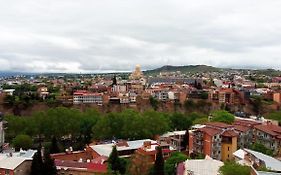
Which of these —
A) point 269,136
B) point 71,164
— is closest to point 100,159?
point 71,164

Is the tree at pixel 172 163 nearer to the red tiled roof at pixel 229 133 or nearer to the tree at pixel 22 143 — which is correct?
the red tiled roof at pixel 229 133

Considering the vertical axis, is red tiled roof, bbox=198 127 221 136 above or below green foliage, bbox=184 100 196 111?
above

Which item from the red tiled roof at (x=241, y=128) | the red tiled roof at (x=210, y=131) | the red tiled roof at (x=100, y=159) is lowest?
the red tiled roof at (x=100, y=159)

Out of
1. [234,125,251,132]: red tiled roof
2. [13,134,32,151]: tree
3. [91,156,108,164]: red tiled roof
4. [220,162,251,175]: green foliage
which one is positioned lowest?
[13,134,32,151]: tree

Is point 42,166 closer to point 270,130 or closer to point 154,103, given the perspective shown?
point 270,130

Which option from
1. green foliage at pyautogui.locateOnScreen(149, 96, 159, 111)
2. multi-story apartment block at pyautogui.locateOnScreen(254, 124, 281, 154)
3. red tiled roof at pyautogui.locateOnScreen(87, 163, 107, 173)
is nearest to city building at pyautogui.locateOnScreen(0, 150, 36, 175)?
red tiled roof at pyautogui.locateOnScreen(87, 163, 107, 173)

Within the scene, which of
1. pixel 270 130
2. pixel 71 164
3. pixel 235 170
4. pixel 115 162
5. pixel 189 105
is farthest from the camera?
pixel 189 105

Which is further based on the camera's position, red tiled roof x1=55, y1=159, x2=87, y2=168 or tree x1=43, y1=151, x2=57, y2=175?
red tiled roof x1=55, y1=159, x2=87, y2=168

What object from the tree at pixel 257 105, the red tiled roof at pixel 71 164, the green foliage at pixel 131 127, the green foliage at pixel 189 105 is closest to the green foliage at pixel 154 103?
the green foliage at pixel 189 105

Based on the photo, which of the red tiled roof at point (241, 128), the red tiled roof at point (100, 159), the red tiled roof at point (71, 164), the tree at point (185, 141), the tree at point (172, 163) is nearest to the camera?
the red tiled roof at point (71, 164)

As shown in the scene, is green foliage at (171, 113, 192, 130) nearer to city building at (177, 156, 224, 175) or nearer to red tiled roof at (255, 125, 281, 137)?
red tiled roof at (255, 125, 281, 137)

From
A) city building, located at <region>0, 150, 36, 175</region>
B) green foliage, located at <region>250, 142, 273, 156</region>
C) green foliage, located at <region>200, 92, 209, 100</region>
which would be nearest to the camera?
city building, located at <region>0, 150, 36, 175</region>

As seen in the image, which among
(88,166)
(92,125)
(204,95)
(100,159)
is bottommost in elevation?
(92,125)

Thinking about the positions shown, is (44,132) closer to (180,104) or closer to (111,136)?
(111,136)
